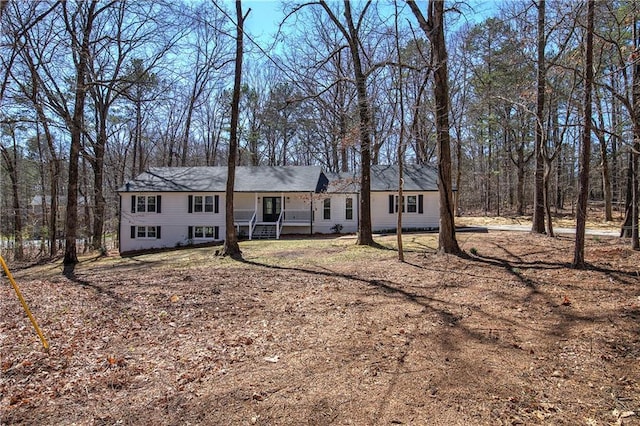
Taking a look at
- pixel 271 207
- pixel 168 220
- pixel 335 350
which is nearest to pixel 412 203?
pixel 271 207

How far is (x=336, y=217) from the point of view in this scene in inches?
905

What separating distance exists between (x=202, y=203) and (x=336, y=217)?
8131mm

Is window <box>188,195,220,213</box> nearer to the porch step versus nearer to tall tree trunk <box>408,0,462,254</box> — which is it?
the porch step

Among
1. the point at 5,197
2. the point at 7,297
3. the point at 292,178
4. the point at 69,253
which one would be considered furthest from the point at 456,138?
the point at 5,197

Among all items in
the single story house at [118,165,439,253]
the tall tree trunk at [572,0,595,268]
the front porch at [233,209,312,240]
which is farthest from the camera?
the single story house at [118,165,439,253]

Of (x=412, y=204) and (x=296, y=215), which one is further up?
(x=412, y=204)

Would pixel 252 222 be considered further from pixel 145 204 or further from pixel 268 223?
pixel 145 204

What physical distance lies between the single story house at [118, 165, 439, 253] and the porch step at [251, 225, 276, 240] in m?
0.06

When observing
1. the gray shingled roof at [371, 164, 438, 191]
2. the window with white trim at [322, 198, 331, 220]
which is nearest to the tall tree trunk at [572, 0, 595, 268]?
the gray shingled roof at [371, 164, 438, 191]

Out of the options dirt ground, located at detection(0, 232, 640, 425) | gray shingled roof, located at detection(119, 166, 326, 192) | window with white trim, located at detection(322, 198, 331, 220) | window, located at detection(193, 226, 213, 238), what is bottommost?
dirt ground, located at detection(0, 232, 640, 425)

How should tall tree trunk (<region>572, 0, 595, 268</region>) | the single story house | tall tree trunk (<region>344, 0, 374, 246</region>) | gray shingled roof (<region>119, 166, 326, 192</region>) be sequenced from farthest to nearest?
gray shingled roof (<region>119, 166, 326, 192</region>) < the single story house < tall tree trunk (<region>344, 0, 374, 246</region>) < tall tree trunk (<region>572, 0, 595, 268</region>)

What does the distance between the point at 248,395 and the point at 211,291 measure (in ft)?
13.8

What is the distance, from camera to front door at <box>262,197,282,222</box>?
23.5 m

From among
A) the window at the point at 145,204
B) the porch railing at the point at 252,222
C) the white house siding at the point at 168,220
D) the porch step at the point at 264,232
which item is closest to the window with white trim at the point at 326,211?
the porch step at the point at 264,232
